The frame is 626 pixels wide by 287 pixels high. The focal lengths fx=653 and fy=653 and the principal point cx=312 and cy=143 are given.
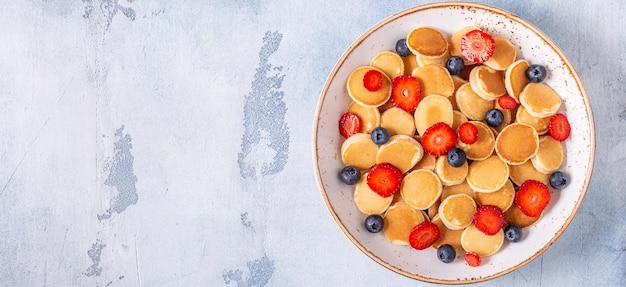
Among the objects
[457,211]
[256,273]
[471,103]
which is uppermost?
[471,103]

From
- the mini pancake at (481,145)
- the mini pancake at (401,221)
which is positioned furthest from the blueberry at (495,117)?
the mini pancake at (401,221)

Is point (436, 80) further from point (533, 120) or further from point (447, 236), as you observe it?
point (447, 236)

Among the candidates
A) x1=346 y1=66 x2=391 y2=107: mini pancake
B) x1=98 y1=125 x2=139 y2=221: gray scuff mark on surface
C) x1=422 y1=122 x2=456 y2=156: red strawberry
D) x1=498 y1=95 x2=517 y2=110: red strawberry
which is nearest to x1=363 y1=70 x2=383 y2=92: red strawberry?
x1=346 y1=66 x2=391 y2=107: mini pancake

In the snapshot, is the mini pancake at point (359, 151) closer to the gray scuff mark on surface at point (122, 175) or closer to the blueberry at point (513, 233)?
the blueberry at point (513, 233)

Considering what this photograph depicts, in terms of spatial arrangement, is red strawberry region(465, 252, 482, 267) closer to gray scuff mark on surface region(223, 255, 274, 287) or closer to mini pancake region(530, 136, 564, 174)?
mini pancake region(530, 136, 564, 174)

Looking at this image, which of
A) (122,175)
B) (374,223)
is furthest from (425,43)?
(122,175)

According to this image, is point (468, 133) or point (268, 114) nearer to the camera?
point (468, 133)

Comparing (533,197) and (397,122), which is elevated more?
(397,122)
